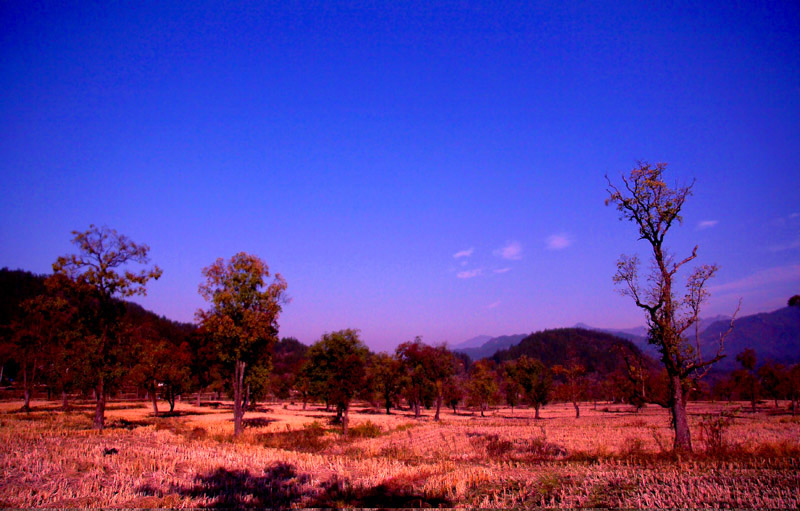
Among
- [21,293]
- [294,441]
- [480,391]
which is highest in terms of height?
[21,293]

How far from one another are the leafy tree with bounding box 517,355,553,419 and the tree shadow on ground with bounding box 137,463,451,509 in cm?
5442

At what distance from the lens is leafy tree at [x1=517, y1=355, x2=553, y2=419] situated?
62.5m

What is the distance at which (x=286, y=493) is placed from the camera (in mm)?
12953

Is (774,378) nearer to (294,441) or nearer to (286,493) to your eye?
(294,441)

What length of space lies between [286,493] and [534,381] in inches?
2256

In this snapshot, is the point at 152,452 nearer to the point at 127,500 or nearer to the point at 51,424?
the point at 127,500

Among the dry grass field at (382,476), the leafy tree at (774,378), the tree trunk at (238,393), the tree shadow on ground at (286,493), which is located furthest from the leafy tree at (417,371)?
the leafy tree at (774,378)

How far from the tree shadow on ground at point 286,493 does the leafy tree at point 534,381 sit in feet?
179

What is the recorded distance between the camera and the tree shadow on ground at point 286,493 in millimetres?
11805

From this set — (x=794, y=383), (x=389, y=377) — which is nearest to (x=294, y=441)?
(x=389, y=377)

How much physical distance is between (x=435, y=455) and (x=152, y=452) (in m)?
13.4

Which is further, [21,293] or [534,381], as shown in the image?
[21,293]

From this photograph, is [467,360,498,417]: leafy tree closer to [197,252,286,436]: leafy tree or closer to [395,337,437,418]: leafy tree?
[395,337,437,418]: leafy tree

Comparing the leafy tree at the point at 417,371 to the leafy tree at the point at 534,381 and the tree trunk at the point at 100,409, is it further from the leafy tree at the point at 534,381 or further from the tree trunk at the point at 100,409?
the tree trunk at the point at 100,409
